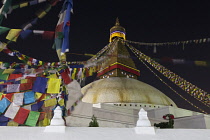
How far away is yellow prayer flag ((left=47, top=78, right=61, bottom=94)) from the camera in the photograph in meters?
6.86

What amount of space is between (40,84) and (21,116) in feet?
4.24

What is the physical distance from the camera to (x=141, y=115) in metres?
4.02

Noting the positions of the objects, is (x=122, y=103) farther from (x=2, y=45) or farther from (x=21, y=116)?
(x=2, y=45)

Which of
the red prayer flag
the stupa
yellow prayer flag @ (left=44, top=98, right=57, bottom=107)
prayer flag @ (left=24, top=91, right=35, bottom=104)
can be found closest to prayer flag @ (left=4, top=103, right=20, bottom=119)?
the red prayer flag

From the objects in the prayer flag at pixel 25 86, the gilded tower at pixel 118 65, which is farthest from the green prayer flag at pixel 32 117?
the gilded tower at pixel 118 65

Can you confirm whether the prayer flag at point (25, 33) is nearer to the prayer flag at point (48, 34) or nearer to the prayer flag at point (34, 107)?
the prayer flag at point (48, 34)

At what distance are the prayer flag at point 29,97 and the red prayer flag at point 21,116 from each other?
316mm

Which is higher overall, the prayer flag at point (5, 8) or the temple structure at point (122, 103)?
the prayer flag at point (5, 8)

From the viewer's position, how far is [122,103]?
53.2 feet

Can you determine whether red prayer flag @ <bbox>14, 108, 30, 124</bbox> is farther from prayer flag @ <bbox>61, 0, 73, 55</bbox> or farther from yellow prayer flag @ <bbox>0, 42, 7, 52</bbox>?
prayer flag @ <bbox>61, 0, 73, 55</bbox>

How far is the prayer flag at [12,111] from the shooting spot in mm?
7020

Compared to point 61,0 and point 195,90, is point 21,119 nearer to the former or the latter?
point 61,0

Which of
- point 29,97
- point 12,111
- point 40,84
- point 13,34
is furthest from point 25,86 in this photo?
point 13,34

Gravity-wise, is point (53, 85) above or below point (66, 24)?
below
